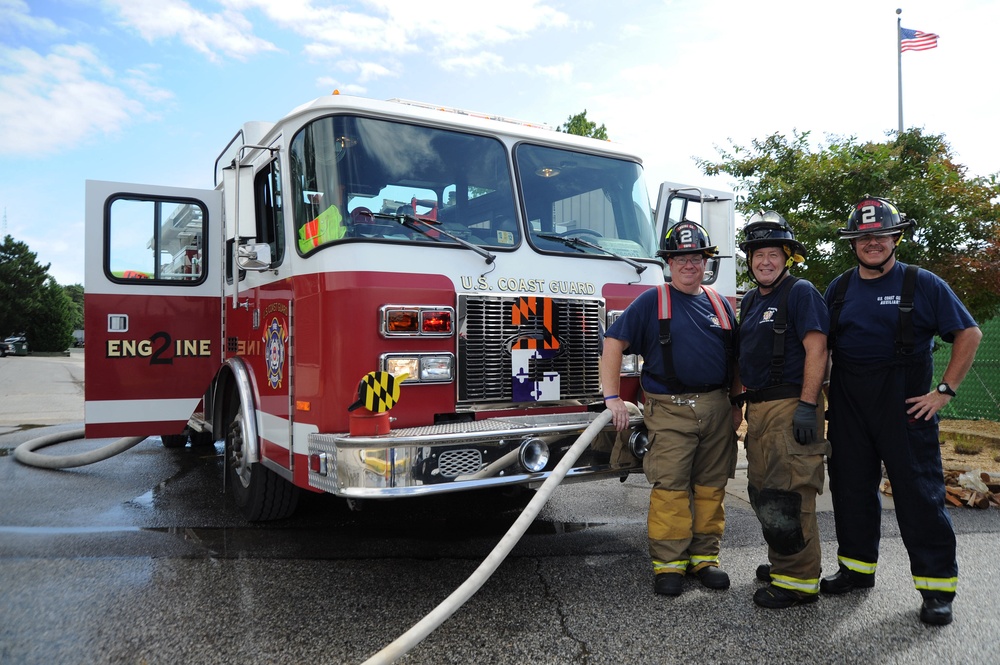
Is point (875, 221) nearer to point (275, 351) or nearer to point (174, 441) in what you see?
point (275, 351)

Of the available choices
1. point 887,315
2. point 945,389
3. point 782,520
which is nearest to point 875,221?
point 887,315

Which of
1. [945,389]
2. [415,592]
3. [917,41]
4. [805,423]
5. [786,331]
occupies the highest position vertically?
[917,41]

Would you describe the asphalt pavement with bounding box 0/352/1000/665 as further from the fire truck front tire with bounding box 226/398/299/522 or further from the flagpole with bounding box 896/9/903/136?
the flagpole with bounding box 896/9/903/136

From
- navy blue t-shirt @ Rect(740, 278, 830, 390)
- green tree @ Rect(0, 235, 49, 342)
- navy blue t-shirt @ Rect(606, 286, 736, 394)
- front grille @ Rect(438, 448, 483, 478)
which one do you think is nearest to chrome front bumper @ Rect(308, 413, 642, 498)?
front grille @ Rect(438, 448, 483, 478)

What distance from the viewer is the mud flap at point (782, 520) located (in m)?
3.64

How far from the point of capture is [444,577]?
4094mm

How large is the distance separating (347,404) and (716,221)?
2739 mm

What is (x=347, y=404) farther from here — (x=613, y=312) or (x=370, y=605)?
(x=613, y=312)

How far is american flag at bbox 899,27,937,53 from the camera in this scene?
663 inches

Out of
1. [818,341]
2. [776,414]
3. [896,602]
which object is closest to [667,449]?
[776,414]

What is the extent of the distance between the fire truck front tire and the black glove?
3.13 m

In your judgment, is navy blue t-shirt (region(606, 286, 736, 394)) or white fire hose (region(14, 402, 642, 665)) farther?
navy blue t-shirt (region(606, 286, 736, 394))

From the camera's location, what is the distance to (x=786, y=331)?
12.3 feet

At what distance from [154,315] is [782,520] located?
455 cm
